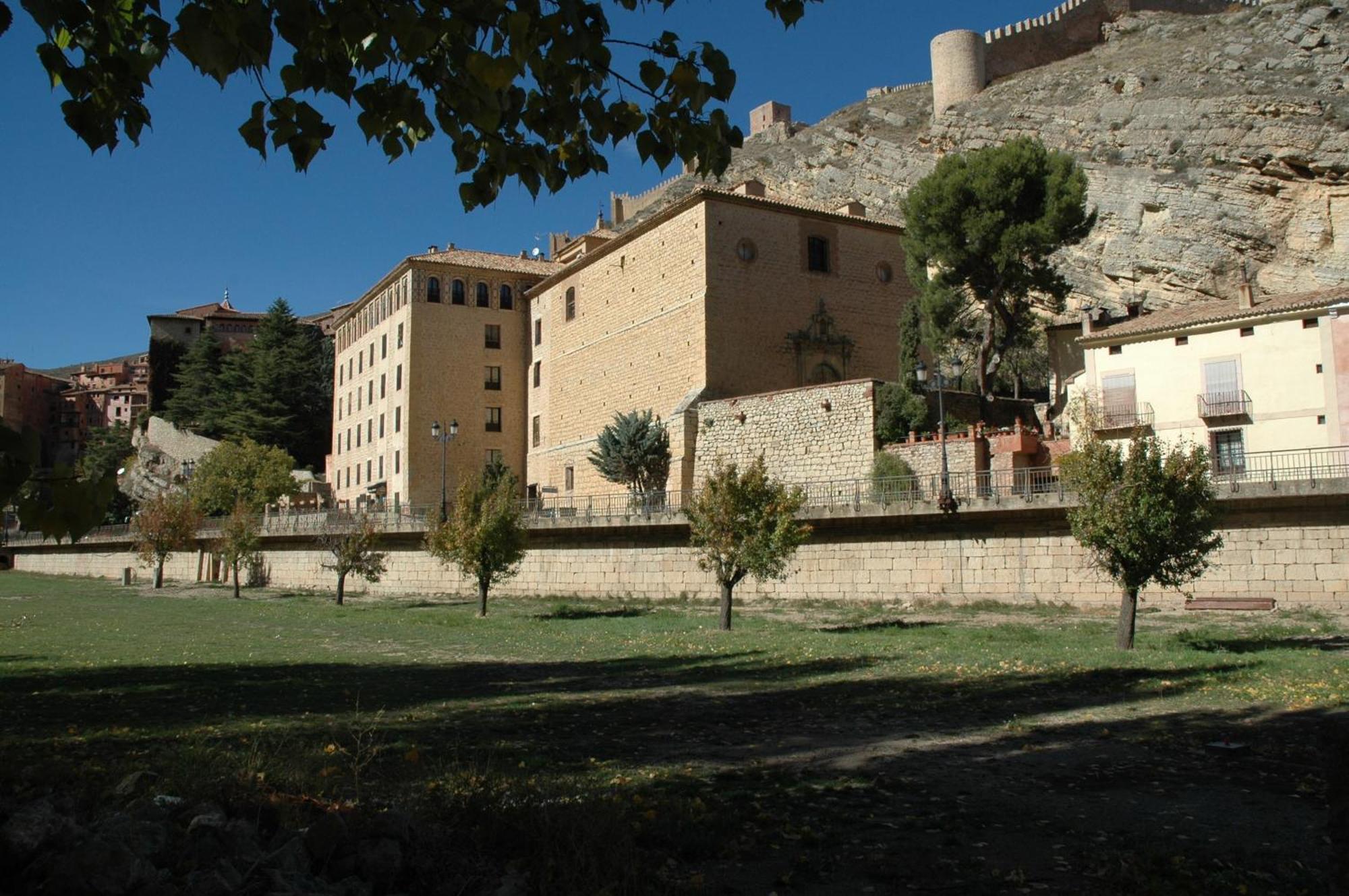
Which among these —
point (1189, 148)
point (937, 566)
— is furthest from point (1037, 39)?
point (937, 566)

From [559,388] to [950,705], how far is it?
41028 mm

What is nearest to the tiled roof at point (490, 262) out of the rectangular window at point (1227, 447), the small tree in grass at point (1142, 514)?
the rectangular window at point (1227, 447)

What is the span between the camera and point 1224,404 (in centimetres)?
3139

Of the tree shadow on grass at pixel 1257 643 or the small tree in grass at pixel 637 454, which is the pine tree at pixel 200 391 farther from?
the tree shadow on grass at pixel 1257 643

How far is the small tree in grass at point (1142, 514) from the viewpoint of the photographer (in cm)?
1512

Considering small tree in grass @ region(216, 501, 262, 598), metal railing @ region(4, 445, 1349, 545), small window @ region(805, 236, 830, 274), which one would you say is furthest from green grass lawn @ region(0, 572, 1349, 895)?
small window @ region(805, 236, 830, 274)

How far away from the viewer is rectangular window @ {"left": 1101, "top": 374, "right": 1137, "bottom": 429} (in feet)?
110

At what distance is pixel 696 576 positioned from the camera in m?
30.0

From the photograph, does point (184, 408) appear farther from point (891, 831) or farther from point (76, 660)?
point (891, 831)

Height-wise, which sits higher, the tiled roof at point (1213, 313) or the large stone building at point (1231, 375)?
the tiled roof at point (1213, 313)

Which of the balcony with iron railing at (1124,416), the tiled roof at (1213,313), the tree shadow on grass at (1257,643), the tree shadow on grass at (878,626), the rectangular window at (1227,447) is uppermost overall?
the tiled roof at (1213,313)

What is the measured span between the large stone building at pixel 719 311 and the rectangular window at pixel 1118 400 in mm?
10890

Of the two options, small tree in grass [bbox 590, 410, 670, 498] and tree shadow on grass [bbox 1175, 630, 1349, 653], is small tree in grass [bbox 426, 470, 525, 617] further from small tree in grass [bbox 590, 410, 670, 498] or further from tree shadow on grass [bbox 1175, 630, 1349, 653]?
tree shadow on grass [bbox 1175, 630, 1349, 653]

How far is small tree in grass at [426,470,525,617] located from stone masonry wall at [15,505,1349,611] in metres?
4.70
